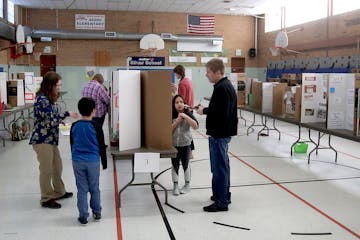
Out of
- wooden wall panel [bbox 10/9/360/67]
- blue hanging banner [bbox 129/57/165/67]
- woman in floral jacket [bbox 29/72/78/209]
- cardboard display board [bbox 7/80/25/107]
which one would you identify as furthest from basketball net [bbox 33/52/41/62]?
woman in floral jacket [bbox 29/72/78/209]

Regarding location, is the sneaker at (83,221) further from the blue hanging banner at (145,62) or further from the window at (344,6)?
the window at (344,6)

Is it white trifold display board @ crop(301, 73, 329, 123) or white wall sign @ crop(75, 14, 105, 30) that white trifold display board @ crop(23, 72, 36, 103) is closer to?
white trifold display board @ crop(301, 73, 329, 123)

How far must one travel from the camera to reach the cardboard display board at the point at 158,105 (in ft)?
11.6

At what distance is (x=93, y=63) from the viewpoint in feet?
51.9

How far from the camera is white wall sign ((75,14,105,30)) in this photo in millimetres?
15539

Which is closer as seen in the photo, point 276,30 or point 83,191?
point 83,191

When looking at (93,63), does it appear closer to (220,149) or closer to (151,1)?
(151,1)

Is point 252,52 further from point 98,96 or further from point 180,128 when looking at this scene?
point 180,128

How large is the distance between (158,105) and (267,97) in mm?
4025

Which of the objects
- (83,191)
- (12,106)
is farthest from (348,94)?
(12,106)

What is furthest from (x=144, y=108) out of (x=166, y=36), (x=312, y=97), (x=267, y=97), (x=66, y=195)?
(x=166, y=36)

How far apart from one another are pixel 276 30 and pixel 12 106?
11021 mm

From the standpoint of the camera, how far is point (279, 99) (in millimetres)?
6625

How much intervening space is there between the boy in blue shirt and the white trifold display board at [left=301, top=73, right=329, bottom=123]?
3329mm
